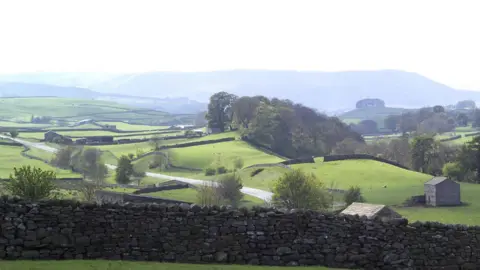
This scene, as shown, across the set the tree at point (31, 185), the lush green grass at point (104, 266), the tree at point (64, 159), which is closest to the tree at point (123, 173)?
the tree at point (64, 159)

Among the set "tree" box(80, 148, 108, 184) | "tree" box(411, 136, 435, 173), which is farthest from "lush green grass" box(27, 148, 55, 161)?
"tree" box(411, 136, 435, 173)

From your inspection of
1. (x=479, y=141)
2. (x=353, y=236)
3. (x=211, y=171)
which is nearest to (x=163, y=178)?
(x=211, y=171)

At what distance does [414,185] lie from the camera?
278 ft

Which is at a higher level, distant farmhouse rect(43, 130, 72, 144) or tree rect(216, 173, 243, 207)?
distant farmhouse rect(43, 130, 72, 144)

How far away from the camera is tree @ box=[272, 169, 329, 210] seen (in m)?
66.2

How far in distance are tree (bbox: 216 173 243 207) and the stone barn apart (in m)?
21.2

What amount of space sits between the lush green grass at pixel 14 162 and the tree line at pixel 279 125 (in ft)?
163

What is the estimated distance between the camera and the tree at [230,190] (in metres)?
73.8

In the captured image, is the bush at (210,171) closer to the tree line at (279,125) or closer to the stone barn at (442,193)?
the stone barn at (442,193)

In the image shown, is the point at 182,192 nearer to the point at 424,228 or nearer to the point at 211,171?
the point at 211,171

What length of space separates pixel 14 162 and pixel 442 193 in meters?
69.2

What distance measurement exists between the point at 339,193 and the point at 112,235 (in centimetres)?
6480

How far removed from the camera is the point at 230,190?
2968 inches

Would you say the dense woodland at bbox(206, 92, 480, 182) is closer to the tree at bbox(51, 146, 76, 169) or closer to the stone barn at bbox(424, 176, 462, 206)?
the stone barn at bbox(424, 176, 462, 206)
